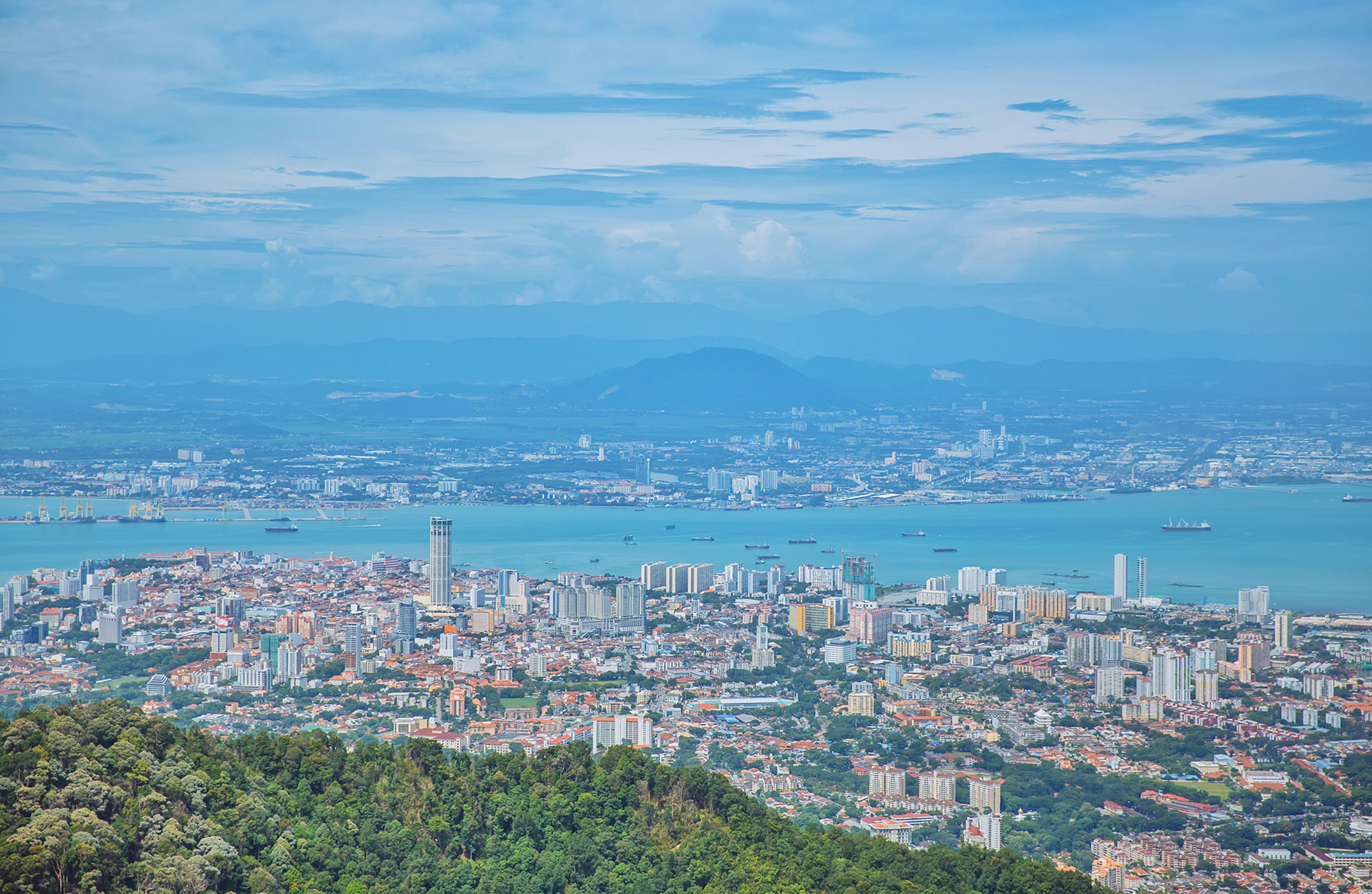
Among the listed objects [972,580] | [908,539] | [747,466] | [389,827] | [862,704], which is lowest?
[862,704]

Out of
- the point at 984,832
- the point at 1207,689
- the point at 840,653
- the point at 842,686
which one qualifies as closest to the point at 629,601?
the point at 840,653

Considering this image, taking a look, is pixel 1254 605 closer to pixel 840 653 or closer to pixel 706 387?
pixel 840 653

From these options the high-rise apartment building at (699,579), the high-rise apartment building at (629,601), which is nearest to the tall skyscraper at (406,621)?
the high-rise apartment building at (629,601)

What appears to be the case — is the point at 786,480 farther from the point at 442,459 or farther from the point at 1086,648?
the point at 1086,648

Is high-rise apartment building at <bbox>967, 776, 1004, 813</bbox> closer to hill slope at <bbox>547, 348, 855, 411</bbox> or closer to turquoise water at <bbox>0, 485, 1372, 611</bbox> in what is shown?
turquoise water at <bbox>0, 485, 1372, 611</bbox>

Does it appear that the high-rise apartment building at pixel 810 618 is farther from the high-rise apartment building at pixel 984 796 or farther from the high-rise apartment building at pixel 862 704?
the high-rise apartment building at pixel 984 796

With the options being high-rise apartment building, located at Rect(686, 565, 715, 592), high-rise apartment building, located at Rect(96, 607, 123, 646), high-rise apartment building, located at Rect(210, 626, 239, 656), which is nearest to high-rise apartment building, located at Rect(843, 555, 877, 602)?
high-rise apartment building, located at Rect(686, 565, 715, 592)

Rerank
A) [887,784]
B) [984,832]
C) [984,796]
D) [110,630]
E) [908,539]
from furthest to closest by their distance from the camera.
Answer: [908,539]
[110,630]
[887,784]
[984,796]
[984,832]

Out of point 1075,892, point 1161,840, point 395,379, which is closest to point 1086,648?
point 1161,840
